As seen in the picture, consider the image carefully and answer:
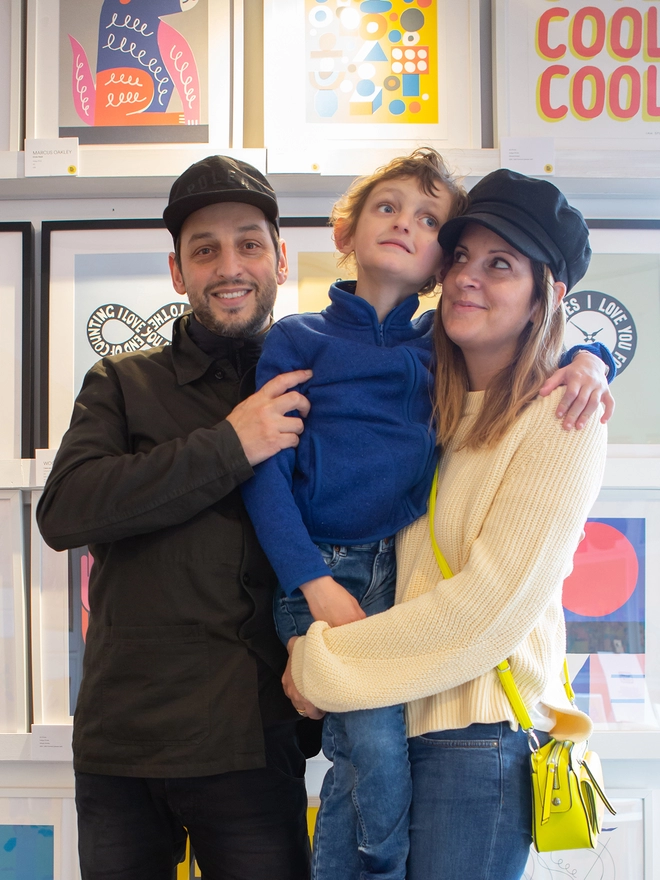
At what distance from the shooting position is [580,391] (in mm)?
1083

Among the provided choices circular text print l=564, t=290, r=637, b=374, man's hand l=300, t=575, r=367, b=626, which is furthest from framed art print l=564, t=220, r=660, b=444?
man's hand l=300, t=575, r=367, b=626

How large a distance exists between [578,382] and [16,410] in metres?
1.49

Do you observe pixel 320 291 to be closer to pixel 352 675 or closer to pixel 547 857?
pixel 352 675

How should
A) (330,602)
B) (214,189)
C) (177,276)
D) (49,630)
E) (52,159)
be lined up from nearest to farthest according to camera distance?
(330,602)
(214,189)
(177,276)
(52,159)
(49,630)

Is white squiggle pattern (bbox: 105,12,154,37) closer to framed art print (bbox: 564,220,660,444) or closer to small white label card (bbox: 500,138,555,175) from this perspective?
small white label card (bbox: 500,138,555,175)

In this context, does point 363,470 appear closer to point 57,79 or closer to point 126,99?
point 126,99

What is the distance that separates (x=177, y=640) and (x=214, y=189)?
2.78ft

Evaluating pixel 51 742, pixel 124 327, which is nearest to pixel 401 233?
pixel 124 327

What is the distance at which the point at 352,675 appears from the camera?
105cm

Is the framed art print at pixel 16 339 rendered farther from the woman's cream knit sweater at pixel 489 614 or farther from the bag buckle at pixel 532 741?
the bag buckle at pixel 532 741

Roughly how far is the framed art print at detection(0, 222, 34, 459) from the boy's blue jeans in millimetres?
1058

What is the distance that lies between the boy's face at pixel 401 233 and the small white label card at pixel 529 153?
0.66 meters

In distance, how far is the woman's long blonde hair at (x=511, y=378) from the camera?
1128 millimetres

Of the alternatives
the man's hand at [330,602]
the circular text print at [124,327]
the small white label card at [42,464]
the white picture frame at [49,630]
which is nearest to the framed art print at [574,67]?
the circular text print at [124,327]
